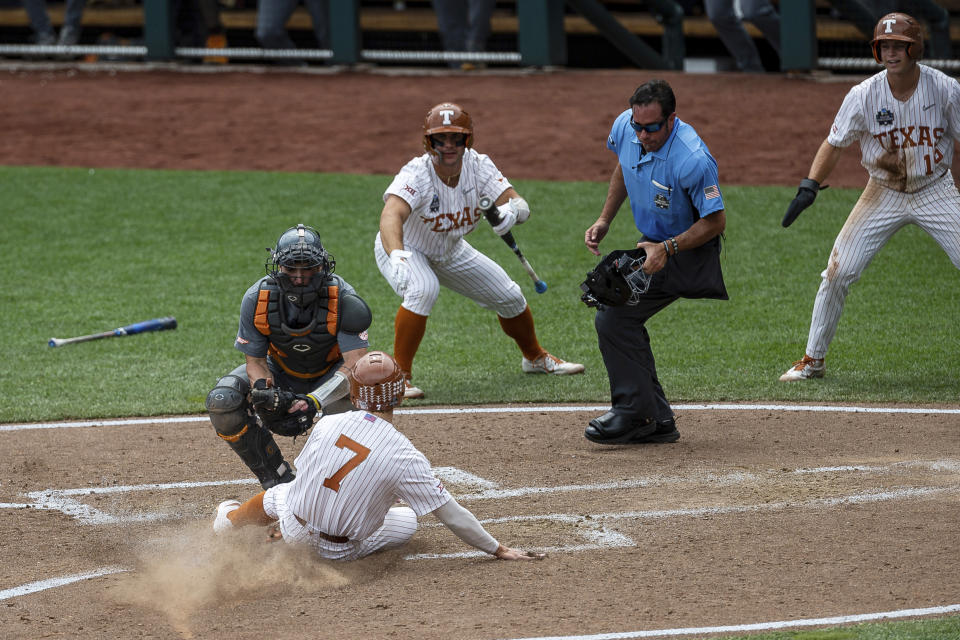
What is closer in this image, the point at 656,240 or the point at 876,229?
the point at 656,240

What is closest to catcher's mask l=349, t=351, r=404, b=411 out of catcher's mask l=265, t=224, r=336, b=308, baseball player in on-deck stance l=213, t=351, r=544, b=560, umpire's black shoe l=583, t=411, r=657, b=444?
baseball player in on-deck stance l=213, t=351, r=544, b=560

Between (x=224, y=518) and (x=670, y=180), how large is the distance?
9.29 ft

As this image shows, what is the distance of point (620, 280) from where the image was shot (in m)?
6.57

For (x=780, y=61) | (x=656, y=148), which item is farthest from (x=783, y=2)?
(x=656, y=148)

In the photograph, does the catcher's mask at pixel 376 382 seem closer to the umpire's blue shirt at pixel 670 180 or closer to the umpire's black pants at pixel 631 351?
the umpire's black pants at pixel 631 351

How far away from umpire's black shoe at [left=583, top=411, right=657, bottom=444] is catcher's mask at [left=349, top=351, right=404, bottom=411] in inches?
83.4

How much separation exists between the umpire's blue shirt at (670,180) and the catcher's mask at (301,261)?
178 cm

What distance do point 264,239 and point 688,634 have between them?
8.99 metres

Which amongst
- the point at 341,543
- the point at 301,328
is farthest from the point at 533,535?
the point at 301,328

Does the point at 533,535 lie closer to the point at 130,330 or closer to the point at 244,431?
the point at 244,431

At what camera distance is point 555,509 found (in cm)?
591

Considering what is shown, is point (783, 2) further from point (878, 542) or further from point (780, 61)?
point (878, 542)

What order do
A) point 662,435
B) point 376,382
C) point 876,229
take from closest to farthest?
point 376,382, point 662,435, point 876,229

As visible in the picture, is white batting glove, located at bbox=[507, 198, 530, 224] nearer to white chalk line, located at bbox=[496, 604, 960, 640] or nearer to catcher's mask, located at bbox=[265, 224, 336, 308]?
catcher's mask, located at bbox=[265, 224, 336, 308]
